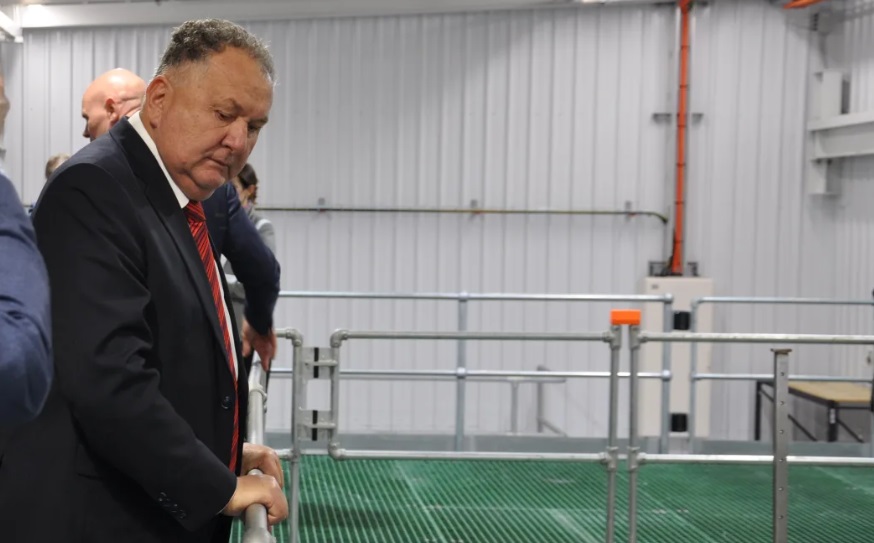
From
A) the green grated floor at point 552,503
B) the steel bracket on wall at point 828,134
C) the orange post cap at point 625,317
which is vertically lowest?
the green grated floor at point 552,503

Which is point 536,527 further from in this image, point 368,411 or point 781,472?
point 368,411

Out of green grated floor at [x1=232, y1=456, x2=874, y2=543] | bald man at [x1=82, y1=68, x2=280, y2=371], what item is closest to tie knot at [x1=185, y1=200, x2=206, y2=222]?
bald man at [x1=82, y1=68, x2=280, y2=371]

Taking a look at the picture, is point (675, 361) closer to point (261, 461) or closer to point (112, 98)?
point (112, 98)

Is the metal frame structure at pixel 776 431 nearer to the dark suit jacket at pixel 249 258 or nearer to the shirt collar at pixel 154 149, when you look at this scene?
the dark suit jacket at pixel 249 258

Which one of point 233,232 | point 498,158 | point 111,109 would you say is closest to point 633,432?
point 233,232

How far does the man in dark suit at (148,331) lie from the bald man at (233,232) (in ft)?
3.51

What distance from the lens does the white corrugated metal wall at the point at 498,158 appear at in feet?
33.2

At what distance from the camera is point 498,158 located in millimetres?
10203

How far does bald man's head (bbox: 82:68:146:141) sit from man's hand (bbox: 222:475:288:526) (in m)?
1.65

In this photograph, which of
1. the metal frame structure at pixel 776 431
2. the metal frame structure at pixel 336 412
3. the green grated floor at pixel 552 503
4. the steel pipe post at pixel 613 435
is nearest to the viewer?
the metal frame structure at pixel 776 431

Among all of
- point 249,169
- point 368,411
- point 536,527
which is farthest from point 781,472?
point 368,411

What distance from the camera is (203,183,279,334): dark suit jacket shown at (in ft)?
10.2

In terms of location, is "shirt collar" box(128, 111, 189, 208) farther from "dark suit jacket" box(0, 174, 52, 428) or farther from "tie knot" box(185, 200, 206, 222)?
"dark suit jacket" box(0, 174, 52, 428)

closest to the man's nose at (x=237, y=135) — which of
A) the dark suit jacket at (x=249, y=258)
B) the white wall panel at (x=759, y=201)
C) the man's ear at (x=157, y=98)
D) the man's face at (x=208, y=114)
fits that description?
the man's face at (x=208, y=114)
